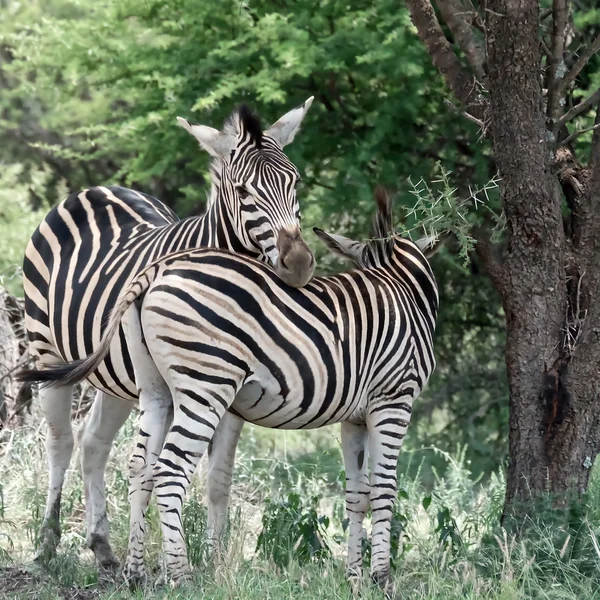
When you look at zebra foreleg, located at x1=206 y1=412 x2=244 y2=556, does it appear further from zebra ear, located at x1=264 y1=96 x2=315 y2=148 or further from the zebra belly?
zebra ear, located at x1=264 y1=96 x2=315 y2=148

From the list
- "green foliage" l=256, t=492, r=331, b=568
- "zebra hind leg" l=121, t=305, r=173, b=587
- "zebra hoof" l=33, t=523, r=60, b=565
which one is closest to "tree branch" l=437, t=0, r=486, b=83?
"zebra hind leg" l=121, t=305, r=173, b=587

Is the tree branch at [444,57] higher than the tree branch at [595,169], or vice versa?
the tree branch at [444,57]

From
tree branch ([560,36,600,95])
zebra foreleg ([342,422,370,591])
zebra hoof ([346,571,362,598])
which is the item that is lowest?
zebra hoof ([346,571,362,598])

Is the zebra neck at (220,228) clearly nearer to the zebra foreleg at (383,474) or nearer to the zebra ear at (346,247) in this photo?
the zebra ear at (346,247)

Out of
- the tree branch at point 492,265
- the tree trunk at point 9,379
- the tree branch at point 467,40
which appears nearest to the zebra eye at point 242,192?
the tree branch at point 492,265

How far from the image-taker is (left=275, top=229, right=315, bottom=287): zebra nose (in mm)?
4809

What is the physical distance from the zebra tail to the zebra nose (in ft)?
2.07

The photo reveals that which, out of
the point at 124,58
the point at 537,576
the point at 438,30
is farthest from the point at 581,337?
the point at 124,58

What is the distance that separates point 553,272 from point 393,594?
1941 mm

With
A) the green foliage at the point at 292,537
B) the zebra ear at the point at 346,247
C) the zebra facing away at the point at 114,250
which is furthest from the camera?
the zebra ear at the point at 346,247

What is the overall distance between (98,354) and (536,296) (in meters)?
2.40

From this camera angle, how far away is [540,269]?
5352mm

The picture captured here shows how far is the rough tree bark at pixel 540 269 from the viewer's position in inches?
207

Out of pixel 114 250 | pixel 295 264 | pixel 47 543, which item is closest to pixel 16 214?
pixel 114 250
